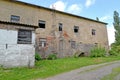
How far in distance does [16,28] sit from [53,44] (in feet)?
32.3

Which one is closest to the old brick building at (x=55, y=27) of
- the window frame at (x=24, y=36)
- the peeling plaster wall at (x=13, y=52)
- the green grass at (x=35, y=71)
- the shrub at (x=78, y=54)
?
the shrub at (x=78, y=54)

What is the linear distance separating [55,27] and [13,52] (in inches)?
445

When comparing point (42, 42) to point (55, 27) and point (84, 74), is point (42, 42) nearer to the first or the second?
point (55, 27)

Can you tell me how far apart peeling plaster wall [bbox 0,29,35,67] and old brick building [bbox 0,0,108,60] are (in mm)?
6447

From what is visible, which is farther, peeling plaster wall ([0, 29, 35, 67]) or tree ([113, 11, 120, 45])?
tree ([113, 11, 120, 45])

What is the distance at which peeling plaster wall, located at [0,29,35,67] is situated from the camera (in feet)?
43.2

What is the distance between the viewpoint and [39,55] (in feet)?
67.6

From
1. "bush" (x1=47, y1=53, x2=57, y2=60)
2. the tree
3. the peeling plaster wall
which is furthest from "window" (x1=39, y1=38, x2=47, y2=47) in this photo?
the tree

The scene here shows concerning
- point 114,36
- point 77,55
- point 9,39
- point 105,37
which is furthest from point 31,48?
point 114,36

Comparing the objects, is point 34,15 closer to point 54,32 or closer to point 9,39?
point 54,32

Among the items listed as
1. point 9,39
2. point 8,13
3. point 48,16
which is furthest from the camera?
point 48,16

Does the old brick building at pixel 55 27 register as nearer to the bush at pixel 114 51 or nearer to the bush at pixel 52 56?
the bush at pixel 52 56

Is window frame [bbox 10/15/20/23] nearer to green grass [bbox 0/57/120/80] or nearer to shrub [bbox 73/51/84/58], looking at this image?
green grass [bbox 0/57/120/80]

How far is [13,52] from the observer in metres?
13.5
